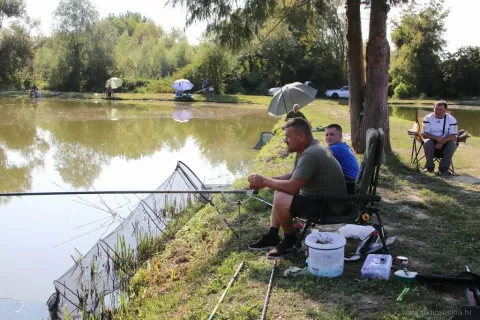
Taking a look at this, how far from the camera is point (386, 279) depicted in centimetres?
344

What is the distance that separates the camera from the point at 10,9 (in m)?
41.2

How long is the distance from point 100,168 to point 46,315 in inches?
264

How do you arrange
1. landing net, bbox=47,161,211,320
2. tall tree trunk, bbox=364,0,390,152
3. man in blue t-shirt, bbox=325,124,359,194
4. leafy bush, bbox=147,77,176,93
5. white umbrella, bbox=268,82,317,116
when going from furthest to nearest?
leafy bush, bbox=147,77,176,93
white umbrella, bbox=268,82,317,116
tall tree trunk, bbox=364,0,390,152
man in blue t-shirt, bbox=325,124,359,194
landing net, bbox=47,161,211,320

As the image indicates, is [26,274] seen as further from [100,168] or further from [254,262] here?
[100,168]

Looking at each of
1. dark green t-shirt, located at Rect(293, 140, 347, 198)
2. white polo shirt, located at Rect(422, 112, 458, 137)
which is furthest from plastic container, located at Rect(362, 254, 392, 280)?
white polo shirt, located at Rect(422, 112, 458, 137)

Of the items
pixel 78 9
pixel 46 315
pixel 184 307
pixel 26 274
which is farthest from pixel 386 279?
pixel 78 9

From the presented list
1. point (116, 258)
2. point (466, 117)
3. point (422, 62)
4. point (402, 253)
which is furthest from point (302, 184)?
point (422, 62)

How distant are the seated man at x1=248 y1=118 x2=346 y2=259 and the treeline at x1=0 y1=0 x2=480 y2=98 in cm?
2660

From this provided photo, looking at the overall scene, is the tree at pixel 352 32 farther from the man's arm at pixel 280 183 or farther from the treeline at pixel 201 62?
the treeline at pixel 201 62

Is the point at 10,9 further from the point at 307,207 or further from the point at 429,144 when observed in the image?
the point at 307,207

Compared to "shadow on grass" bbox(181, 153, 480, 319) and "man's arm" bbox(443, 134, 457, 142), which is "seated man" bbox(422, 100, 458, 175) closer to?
"man's arm" bbox(443, 134, 457, 142)

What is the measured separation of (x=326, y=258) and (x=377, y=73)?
5.12 m

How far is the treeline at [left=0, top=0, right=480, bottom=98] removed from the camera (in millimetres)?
33625

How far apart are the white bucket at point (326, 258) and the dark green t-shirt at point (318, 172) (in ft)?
1.47
